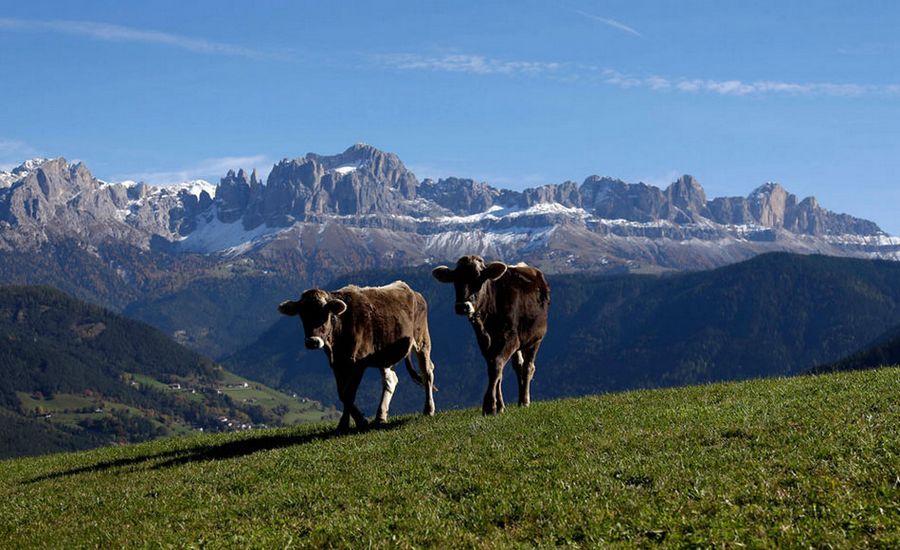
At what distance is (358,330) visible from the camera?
26.1 m

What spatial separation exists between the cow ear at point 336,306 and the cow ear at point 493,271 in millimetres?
3996

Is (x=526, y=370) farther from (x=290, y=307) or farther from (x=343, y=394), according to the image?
(x=290, y=307)

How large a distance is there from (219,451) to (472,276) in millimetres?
8698

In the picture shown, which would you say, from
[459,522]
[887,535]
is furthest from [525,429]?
[887,535]

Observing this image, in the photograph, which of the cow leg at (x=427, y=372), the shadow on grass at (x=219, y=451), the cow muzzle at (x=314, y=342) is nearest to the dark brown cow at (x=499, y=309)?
A: the cow leg at (x=427, y=372)

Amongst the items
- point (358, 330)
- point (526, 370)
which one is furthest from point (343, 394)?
point (526, 370)

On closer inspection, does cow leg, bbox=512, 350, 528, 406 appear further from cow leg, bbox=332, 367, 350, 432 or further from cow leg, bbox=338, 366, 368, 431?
cow leg, bbox=332, 367, 350, 432

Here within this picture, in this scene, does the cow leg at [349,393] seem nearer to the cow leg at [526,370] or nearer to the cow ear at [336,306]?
the cow ear at [336,306]

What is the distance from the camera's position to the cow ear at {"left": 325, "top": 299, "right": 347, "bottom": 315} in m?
25.0

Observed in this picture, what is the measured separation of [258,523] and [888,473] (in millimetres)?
9700

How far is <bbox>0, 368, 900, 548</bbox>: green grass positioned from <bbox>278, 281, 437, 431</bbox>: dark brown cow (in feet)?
5.88

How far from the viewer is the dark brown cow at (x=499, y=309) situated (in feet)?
84.2

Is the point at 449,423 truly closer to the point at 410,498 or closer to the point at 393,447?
the point at 393,447

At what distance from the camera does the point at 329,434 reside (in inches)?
1053
